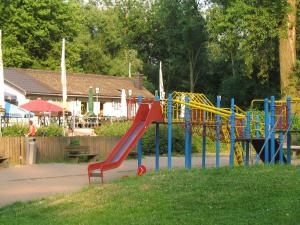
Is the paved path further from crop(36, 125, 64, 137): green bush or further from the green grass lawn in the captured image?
crop(36, 125, 64, 137): green bush

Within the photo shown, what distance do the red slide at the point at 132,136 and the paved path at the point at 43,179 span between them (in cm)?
73

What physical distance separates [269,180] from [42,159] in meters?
15.6

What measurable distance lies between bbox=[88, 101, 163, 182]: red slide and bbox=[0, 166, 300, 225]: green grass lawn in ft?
13.0

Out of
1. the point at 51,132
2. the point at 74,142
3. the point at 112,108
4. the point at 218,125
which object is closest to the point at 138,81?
the point at 112,108

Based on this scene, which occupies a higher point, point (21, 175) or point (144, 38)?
point (144, 38)

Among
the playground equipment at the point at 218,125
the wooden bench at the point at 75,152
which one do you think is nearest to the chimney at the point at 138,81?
the wooden bench at the point at 75,152

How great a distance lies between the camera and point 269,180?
38.2 feet

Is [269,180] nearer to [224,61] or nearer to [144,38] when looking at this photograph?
[224,61]

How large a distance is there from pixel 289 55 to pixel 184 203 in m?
30.8

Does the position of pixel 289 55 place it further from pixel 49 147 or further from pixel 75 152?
pixel 49 147

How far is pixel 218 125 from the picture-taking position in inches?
789

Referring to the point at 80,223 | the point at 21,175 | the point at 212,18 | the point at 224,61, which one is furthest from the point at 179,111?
the point at 224,61

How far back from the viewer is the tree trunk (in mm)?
38719

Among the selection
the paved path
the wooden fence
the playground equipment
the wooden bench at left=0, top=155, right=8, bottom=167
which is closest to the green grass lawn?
the paved path
